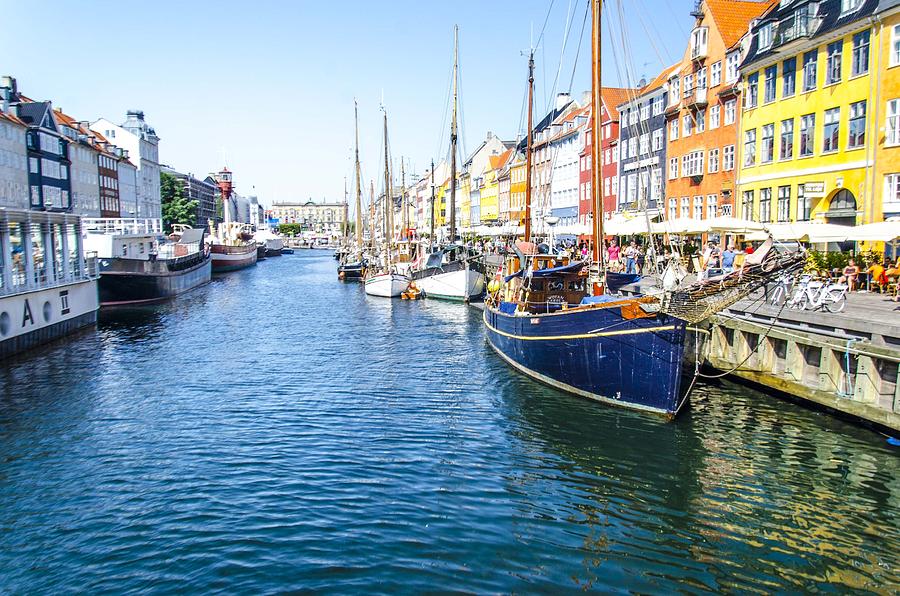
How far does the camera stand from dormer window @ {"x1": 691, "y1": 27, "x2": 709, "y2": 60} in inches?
2035

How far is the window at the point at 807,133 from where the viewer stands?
39.3 m

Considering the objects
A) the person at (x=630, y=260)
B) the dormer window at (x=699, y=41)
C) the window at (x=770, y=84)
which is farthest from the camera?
the dormer window at (x=699, y=41)

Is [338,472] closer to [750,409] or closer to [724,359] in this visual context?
[750,409]

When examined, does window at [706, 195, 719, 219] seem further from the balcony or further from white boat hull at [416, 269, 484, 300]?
white boat hull at [416, 269, 484, 300]

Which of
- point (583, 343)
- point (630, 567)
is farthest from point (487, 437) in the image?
point (630, 567)

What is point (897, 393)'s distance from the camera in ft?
60.2

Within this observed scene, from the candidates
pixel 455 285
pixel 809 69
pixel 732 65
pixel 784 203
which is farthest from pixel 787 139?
pixel 455 285

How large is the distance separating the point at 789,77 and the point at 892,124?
9124mm

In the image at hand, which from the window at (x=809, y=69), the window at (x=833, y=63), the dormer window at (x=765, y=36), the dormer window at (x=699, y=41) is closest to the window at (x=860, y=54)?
the window at (x=833, y=63)

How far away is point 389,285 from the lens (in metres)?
60.9

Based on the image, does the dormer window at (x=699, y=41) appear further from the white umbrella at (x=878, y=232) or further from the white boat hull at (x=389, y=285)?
the white umbrella at (x=878, y=232)

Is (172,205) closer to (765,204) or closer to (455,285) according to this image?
(455,285)

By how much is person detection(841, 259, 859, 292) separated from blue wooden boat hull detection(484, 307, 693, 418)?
975 centimetres

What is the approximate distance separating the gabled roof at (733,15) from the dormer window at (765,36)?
4688mm
